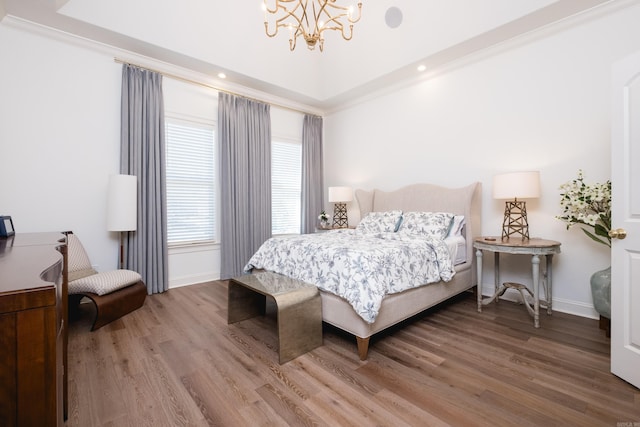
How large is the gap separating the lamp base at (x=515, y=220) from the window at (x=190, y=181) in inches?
147

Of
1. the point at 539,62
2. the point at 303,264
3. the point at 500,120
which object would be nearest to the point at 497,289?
the point at 500,120

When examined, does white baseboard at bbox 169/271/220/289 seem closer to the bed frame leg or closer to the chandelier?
the bed frame leg

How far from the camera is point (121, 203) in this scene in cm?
323

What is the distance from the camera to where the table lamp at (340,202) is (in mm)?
4852

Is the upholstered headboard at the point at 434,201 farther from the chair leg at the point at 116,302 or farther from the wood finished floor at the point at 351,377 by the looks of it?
the chair leg at the point at 116,302

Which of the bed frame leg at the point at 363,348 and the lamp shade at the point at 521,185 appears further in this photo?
the lamp shade at the point at 521,185

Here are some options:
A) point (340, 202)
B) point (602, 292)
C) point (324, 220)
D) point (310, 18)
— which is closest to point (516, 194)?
point (602, 292)

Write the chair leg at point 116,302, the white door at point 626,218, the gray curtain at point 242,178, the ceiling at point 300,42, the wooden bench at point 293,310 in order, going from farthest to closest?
the gray curtain at point 242,178
the ceiling at point 300,42
the chair leg at point 116,302
the wooden bench at point 293,310
the white door at point 626,218

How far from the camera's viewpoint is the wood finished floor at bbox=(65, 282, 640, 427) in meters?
1.54

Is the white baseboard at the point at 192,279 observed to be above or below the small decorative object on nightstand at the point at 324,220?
below

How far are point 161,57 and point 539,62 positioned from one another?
4298mm

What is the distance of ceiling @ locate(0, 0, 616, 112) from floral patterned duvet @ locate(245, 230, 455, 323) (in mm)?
2321

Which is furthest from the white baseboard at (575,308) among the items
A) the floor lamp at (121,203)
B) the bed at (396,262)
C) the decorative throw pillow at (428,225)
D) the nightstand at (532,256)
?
the floor lamp at (121,203)

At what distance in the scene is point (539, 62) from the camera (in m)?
3.08
